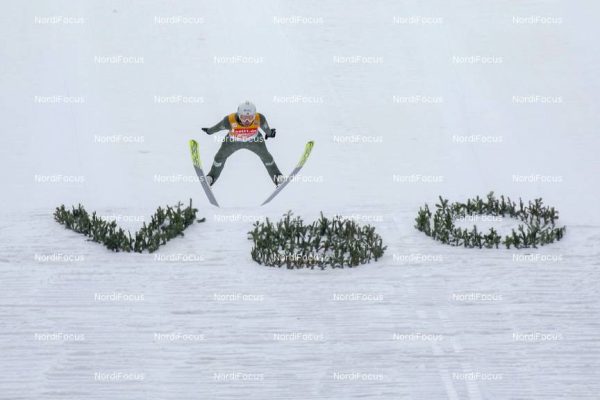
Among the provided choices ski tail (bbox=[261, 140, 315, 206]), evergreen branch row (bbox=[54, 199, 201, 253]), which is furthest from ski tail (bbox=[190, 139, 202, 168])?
evergreen branch row (bbox=[54, 199, 201, 253])

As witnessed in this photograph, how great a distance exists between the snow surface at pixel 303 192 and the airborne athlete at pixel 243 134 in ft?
2.03

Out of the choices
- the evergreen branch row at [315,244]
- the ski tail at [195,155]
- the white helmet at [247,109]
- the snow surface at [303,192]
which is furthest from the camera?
the ski tail at [195,155]

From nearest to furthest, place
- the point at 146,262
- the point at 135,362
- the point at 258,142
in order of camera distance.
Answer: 1. the point at 135,362
2. the point at 146,262
3. the point at 258,142

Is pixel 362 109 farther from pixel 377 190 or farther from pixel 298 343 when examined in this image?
pixel 298 343

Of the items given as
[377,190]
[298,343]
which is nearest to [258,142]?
[377,190]

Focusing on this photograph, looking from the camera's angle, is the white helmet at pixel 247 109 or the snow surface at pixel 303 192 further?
the white helmet at pixel 247 109

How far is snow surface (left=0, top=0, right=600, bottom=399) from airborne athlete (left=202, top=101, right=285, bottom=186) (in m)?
0.62

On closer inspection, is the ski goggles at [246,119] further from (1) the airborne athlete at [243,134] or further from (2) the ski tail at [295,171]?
(2) the ski tail at [295,171]

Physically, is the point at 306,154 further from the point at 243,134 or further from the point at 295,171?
the point at 243,134

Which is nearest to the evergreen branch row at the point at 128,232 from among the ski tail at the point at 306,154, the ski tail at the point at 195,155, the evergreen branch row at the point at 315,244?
the evergreen branch row at the point at 315,244

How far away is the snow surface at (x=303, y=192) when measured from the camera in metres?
12.9

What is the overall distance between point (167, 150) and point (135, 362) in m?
8.63

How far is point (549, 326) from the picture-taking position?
1373 cm

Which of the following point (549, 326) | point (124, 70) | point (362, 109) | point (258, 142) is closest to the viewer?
point (549, 326)
